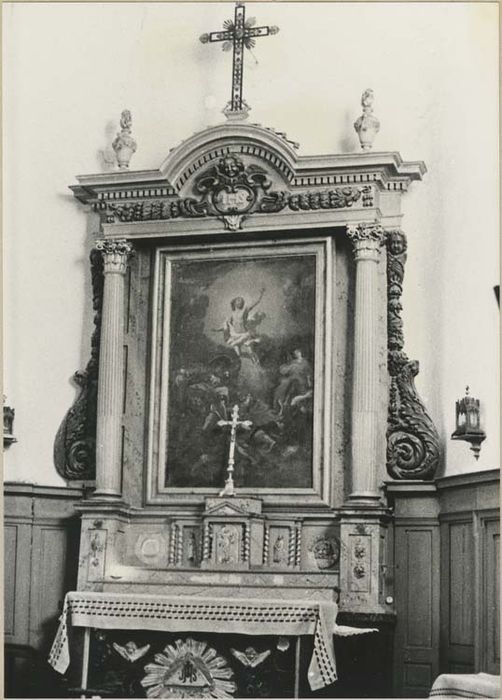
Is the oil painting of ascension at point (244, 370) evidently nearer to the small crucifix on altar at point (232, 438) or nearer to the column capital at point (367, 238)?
the small crucifix on altar at point (232, 438)

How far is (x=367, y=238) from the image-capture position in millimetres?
8523

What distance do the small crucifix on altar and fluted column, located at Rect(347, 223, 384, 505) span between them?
2.74 feet

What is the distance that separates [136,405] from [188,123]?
7.24 feet

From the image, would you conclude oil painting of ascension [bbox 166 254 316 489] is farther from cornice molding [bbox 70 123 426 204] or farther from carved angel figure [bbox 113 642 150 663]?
carved angel figure [bbox 113 642 150 663]

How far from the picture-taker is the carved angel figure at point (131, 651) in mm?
7918

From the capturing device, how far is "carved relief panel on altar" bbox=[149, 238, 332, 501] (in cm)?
858

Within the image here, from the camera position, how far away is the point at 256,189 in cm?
884

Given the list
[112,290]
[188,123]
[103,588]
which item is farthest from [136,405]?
[188,123]

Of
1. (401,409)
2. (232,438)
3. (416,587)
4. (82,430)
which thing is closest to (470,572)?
(416,587)

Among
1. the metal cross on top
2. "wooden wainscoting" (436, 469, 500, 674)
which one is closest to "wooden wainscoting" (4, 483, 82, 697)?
"wooden wainscoting" (436, 469, 500, 674)

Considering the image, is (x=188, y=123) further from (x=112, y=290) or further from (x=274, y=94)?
(x=112, y=290)

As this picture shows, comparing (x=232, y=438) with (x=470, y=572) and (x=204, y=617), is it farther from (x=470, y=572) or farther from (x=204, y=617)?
(x=470, y=572)

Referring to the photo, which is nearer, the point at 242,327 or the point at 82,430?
→ the point at 242,327

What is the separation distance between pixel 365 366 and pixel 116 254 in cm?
210
